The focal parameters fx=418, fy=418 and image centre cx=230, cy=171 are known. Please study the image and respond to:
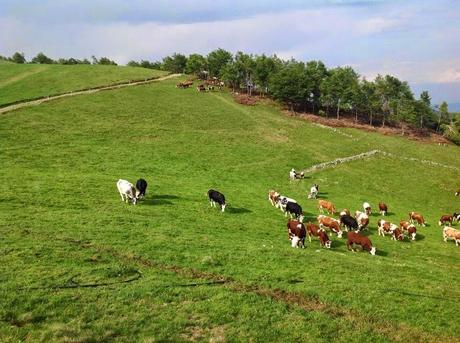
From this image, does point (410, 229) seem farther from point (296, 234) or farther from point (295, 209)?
point (296, 234)

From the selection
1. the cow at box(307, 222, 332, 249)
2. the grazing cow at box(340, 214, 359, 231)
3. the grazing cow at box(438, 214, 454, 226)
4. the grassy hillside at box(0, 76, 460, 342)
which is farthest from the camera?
the grazing cow at box(438, 214, 454, 226)

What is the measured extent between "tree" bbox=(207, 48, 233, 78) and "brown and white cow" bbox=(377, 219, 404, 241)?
3353 inches

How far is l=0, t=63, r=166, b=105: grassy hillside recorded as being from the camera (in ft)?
230

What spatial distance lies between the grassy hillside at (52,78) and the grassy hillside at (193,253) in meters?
18.4

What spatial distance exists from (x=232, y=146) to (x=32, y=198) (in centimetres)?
3098

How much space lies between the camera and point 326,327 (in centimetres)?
1556

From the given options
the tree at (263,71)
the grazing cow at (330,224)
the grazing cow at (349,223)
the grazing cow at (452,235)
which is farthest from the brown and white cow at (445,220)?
the tree at (263,71)

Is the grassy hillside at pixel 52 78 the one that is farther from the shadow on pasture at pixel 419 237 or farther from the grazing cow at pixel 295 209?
the shadow on pasture at pixel 419 237

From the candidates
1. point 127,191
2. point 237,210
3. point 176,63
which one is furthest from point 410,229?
point 176,63

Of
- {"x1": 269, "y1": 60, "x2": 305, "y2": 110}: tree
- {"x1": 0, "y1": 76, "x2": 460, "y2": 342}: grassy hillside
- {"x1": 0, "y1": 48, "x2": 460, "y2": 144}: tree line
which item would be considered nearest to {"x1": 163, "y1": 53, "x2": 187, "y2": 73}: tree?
{"x1": 0, "y1": 48, "x2": 460, "y2": 144}: tree line

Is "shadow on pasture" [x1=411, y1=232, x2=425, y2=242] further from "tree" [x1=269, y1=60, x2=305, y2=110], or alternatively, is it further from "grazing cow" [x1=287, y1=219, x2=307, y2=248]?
"tree" [x1=269, y1=60, x2=305, y2=110]

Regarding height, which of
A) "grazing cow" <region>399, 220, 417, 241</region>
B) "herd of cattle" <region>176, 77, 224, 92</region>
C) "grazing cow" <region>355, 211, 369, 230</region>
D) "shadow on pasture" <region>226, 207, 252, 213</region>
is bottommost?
"grazing cow" <region>399, 220, 417, 241</region>

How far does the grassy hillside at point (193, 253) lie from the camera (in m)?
15.2

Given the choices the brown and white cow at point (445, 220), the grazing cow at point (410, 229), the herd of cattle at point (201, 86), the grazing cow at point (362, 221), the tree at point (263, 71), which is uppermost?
the tree at point (263, 71)
